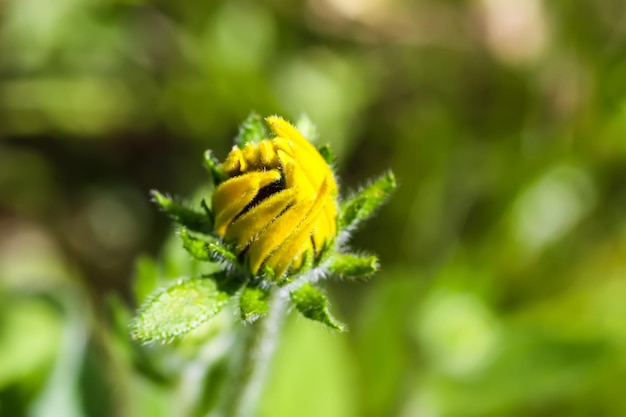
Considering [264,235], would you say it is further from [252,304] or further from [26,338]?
[26,338]

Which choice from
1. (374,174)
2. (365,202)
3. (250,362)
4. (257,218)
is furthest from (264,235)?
(374,174)

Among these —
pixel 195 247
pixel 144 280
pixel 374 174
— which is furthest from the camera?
pixel 374 174

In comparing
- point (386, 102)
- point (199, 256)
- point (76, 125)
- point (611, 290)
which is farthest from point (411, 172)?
point (199, 256)

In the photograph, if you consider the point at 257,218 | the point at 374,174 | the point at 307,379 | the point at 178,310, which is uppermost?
the point at 374,174

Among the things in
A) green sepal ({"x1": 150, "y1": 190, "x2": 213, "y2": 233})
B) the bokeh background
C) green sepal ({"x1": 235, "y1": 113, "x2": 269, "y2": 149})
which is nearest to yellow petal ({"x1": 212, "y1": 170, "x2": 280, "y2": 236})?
green sepal ({"x1": 150, "y1": 190, "x2": 213, "y2": 233})

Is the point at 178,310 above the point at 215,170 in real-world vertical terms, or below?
below

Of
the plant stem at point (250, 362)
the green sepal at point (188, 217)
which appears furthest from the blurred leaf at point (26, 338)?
the green sepal at point (188, 217)

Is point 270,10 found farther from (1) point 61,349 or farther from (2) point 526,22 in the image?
(1) point 61,349
